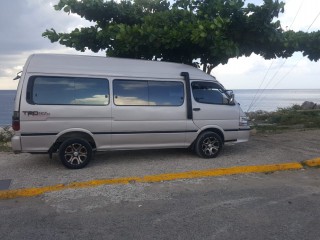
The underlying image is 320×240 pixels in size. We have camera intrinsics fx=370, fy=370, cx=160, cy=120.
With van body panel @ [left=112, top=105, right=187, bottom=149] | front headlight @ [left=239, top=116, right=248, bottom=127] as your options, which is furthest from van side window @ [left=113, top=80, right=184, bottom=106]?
front headlight @ [left=239, top=116, right=248, bottom=127]

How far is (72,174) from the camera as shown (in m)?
7.09

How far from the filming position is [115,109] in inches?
301

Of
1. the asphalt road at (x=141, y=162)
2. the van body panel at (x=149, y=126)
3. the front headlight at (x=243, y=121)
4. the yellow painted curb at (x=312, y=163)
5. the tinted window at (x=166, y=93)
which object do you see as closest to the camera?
the asphalt road at (x=141, y=162)

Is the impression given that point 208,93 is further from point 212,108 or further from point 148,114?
point 148,114

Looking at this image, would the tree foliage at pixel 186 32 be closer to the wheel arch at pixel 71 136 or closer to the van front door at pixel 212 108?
the van front door at pixel 212 108

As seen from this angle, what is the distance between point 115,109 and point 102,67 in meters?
0.93

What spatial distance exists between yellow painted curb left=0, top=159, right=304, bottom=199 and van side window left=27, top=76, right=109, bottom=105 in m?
1.78

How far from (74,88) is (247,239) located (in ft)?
15.1

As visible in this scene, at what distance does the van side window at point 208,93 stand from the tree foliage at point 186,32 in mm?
1376

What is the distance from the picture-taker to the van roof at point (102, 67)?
729cm

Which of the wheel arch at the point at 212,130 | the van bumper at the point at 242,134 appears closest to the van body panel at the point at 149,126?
the wheel arch at the point at 212,130

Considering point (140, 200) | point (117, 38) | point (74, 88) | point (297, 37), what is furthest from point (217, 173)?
point (297, 37)

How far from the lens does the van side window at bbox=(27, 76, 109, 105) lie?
7.13m

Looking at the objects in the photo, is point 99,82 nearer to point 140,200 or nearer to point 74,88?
point 74,88
